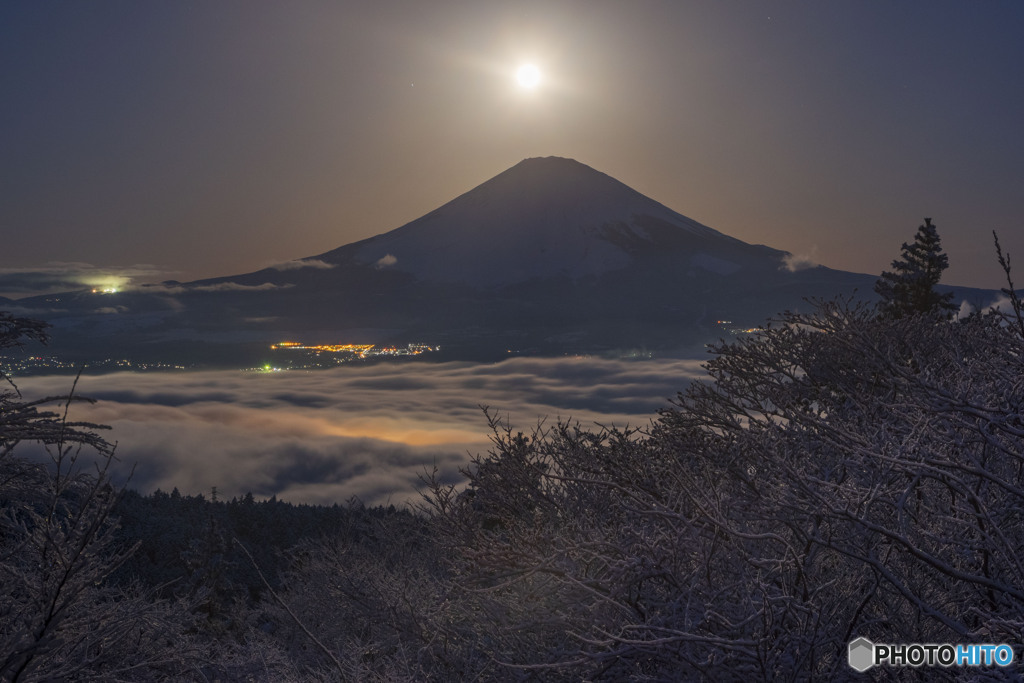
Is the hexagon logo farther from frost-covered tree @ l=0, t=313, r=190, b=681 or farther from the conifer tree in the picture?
the conifer tree

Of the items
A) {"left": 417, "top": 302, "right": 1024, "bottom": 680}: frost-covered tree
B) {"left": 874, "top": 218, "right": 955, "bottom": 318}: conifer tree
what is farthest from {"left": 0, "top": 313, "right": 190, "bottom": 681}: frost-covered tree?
{"left": 874, "top": 218, "right": 955, "bottom": 318}: conifer tree

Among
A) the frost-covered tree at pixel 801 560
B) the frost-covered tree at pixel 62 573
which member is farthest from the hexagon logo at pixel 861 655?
the frost-covered tree at pixel 62 573

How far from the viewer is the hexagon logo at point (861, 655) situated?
483cm

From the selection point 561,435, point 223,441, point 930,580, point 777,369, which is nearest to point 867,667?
point 930,580

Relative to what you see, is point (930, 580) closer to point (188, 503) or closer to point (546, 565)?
point (546, 565)

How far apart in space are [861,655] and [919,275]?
29.1m

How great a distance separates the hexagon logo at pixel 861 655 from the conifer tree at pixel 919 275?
2729 cm

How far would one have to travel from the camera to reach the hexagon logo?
4.83 meters

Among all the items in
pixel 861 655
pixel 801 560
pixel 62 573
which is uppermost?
pixel 62 573

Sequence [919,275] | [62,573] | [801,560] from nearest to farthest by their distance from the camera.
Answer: [62,573] → [801,560] → [919,275]

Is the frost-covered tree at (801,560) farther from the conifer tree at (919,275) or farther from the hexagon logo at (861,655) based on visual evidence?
the conifer tree at (919,275)

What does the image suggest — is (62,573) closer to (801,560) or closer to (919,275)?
(801,560)

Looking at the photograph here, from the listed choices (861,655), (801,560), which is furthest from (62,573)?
(861,655)

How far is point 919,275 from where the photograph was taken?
2952 cm
